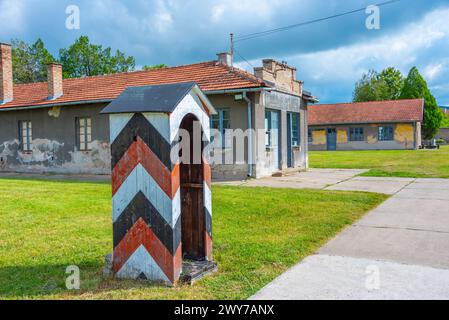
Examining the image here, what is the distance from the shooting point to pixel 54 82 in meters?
19.5

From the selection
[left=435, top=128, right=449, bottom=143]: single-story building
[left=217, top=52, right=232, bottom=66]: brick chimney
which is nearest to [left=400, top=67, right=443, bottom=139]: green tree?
[left=435, top=128, right=449, bottom=143]: single-story building

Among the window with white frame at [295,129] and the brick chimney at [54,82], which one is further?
the brick chimney at [54,82]

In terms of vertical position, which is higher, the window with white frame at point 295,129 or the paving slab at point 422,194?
the window with white frame at point 295,129

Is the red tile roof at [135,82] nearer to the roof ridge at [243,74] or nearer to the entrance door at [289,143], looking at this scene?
the roof ridge at [243,74]

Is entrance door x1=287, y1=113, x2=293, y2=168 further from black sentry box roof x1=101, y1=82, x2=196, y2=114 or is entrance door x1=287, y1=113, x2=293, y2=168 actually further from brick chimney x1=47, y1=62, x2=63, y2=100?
black sentry box roof x1=101, y1=82, x2=196, y2=114

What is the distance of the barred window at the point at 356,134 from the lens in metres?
43.4

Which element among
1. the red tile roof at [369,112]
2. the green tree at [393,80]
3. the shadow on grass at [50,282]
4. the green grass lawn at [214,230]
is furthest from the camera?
the green tree at [393,80]

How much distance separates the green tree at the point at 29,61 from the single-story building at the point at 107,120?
3084 cm

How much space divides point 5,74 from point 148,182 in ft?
65.2

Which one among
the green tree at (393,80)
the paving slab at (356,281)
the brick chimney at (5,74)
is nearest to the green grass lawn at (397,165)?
the paving slab at (356,281)

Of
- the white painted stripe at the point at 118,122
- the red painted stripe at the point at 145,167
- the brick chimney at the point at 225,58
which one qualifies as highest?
the brick chimney at the point at 225,58
